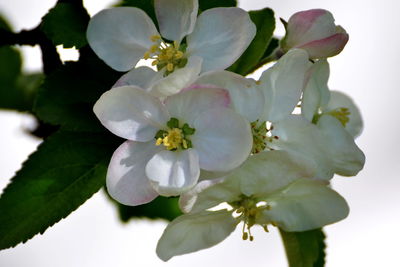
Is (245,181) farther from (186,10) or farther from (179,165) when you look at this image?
(186,10)

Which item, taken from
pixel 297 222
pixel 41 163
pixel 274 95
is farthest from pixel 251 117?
pixel 41 163

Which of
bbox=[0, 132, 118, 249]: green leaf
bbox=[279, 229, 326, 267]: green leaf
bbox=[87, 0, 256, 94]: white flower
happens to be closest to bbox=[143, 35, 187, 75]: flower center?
bbox=[87, 0, 256, 94]: white flower

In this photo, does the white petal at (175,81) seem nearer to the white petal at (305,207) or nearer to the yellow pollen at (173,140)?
the yellow pollen at (173,140)

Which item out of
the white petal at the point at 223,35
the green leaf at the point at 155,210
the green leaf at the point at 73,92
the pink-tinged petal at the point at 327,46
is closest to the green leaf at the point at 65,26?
the green leaf at the point at 73,92

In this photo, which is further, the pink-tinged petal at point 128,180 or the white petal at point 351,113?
the white petal at point 351,113

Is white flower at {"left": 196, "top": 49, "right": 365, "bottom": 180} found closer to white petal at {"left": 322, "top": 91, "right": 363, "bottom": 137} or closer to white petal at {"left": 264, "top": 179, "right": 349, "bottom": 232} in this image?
white petal at {"left": 264, "top": 179, "right": 349, "bottom": 232}

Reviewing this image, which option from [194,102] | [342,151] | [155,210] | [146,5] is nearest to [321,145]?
[342,151]
